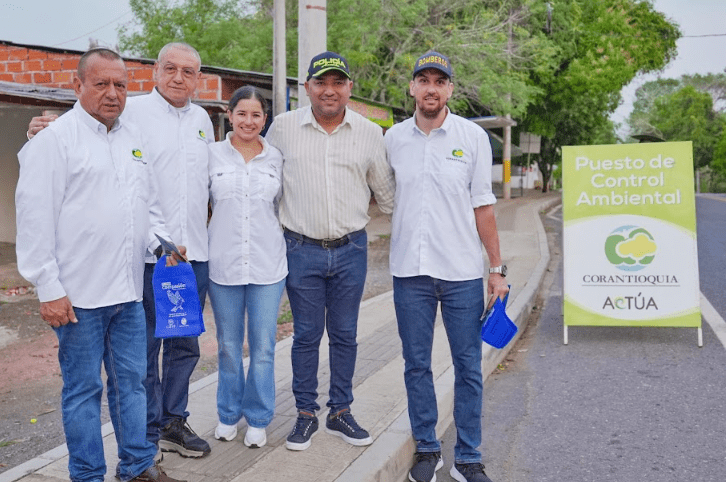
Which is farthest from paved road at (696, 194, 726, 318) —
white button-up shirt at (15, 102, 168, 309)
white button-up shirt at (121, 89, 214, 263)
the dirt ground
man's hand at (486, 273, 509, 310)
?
white button-up shirt at (15, 102, 168, 309)

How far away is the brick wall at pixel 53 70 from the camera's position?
37.9 feet

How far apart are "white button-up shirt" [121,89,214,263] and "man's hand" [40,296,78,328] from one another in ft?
1.98

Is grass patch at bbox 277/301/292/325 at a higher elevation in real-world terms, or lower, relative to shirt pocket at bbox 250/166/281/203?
lower

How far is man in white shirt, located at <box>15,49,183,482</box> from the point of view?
286 cm

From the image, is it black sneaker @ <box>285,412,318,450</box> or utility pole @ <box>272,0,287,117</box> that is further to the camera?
utility pole @ <box>272,0,287,117</box>

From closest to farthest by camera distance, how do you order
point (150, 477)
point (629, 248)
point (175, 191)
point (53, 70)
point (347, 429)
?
point (150, 477) < point (175, 191) < point (347, 429) < point (629, 248) < point (53, 70)

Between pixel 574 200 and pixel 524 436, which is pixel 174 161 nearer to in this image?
pixel 524 436

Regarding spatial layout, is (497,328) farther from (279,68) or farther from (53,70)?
(53,70)

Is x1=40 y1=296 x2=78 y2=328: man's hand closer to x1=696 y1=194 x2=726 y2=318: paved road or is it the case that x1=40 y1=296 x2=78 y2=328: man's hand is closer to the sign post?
the sign post

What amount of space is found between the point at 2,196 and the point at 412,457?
11.0 meters

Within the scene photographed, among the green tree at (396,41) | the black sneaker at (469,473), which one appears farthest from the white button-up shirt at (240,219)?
the green tree at (396,41)

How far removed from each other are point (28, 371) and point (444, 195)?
4.06m

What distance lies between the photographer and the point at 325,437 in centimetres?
404

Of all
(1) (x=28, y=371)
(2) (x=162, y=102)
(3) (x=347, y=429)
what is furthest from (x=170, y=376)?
(1) (x=28, y=371)
